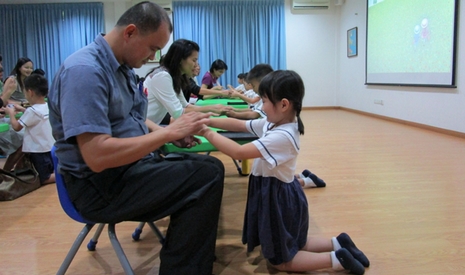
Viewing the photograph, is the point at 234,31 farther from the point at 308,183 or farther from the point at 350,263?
the point at 350,263

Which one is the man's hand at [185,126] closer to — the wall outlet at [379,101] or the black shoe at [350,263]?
the black shoe at [350,263]

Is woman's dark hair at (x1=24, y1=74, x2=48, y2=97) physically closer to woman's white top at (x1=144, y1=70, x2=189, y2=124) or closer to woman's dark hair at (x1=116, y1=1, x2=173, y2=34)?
woman's white top at (x1=144, y1=70, x2=189, y2=124)

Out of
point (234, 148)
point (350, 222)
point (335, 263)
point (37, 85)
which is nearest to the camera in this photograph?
point (234, 148)

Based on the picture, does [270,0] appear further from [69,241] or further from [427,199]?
[69,241]

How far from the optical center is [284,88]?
1397 mm

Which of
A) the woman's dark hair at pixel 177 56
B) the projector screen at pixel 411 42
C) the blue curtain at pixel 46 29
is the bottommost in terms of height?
the woman's dark hair at pixel 177 56

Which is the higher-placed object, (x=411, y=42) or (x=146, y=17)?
(x=411, y=42)

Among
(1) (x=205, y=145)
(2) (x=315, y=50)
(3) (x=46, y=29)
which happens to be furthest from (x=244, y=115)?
(3) (x=46, y=29)

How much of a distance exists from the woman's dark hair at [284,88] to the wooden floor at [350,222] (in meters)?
0.72

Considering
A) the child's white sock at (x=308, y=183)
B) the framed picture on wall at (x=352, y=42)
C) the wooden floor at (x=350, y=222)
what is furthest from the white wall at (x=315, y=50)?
the child's white sock at (x=308, y=183)

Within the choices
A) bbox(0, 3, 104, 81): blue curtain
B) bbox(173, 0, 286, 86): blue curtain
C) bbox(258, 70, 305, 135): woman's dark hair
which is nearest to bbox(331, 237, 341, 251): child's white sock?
bbox(258, 70, 305, 135): woman's dark hair

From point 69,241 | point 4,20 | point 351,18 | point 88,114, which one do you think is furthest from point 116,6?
point 88,114

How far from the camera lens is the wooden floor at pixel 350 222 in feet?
5.16

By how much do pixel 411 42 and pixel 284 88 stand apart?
16.2 feet
